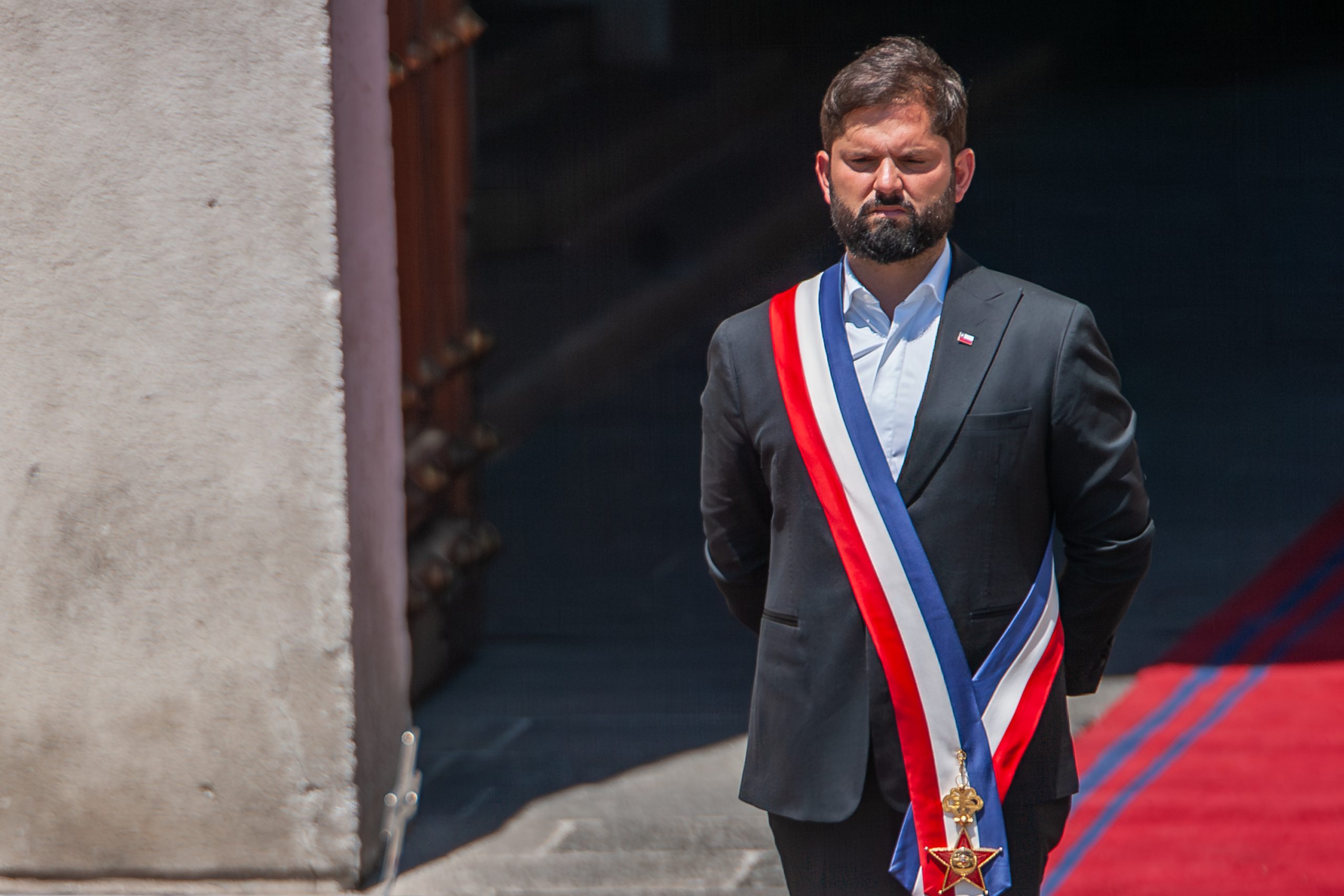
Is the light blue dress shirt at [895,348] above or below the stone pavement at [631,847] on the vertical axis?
above

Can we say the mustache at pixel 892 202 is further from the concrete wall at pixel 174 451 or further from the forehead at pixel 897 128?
the concrete wall at pixel 174 451

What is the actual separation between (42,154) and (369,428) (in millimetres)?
957

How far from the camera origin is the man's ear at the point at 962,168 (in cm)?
240

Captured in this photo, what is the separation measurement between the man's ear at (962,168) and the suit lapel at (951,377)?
0.54 ft

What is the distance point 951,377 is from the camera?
7.75 ft

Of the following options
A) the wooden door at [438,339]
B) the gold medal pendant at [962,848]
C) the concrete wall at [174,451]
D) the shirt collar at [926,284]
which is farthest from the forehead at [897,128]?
the wooden door at [438,339]

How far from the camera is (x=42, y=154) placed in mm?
3748

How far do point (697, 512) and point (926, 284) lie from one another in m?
5.05

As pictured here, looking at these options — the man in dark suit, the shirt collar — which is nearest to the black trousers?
the man in dark suit

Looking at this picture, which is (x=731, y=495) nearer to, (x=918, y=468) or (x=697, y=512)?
(x=918, y=468)

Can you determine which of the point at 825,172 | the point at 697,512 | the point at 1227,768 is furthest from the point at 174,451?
the point at 697,512

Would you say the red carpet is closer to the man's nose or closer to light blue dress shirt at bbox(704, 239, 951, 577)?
light blue dress shirt at bbox(704, 239, 951, 577)

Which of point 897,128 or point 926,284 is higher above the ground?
point 897,128

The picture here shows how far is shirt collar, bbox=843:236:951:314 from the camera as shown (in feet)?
7.92
